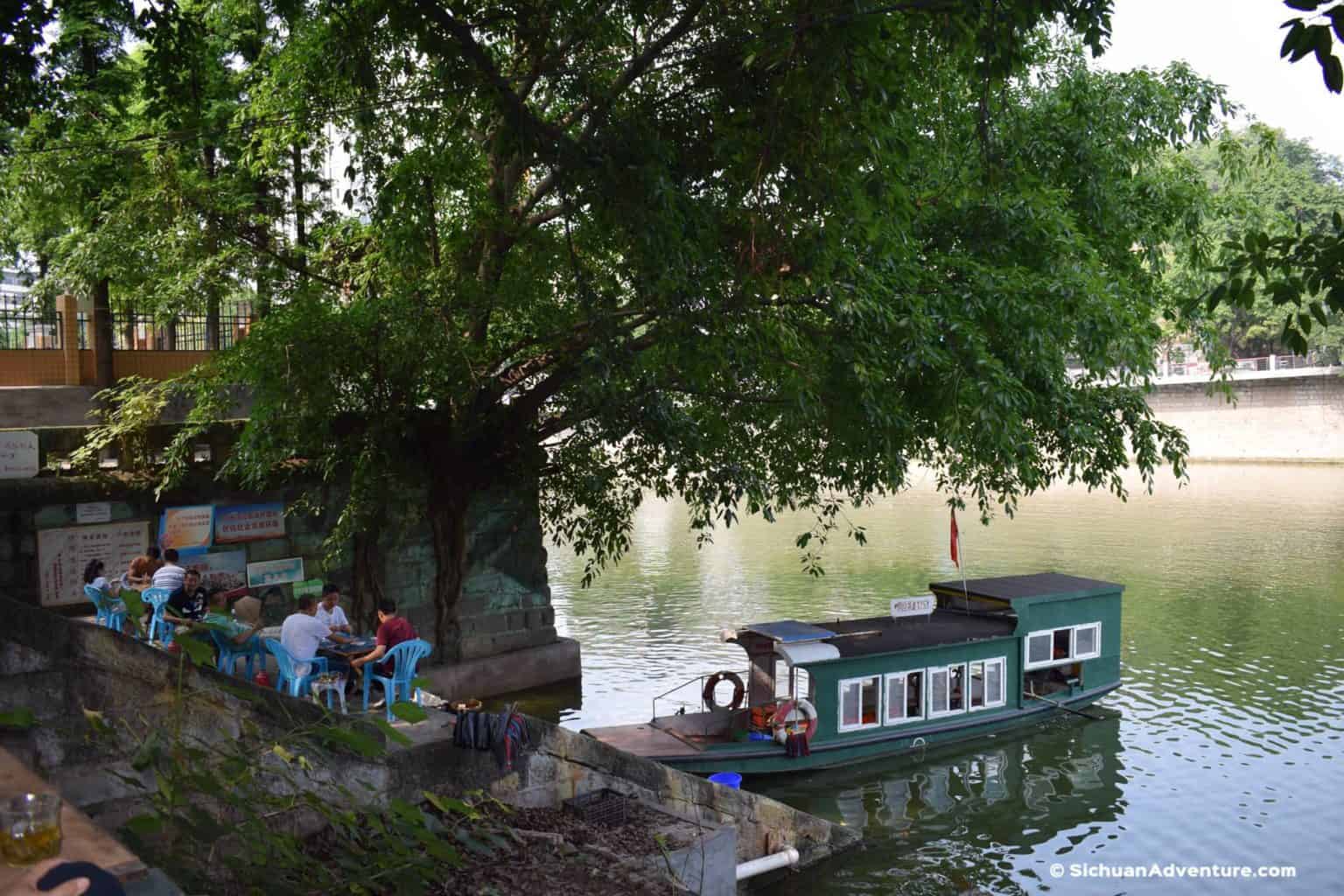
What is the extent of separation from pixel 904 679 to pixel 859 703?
76 cm

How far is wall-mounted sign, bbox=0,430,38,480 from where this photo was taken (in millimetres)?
12539

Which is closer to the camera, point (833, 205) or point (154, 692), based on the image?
point (154, 692)

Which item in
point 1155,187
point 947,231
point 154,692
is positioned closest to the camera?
point 154,692

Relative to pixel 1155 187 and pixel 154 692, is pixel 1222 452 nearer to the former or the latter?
pixel 1155 187

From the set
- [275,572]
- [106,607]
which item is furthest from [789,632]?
[106,607]

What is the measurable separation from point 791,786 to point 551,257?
7041 mm

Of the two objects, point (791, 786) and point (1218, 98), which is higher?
point (1218, 98)

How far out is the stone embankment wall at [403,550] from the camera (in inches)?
501

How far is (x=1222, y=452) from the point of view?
51.4 m

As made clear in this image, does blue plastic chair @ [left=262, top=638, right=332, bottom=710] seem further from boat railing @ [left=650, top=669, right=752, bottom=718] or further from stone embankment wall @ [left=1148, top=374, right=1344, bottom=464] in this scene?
stone embankment wall @ [left=1148, top=374, right=1344, bottom=464]

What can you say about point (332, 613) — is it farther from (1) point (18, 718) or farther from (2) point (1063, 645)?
(2) point (1063, 645)

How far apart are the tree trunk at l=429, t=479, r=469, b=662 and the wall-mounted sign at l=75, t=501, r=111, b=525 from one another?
4.14 meters

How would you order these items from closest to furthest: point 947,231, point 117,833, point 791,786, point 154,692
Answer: point 117,833, point 154,692, point 791,786, point 947,231

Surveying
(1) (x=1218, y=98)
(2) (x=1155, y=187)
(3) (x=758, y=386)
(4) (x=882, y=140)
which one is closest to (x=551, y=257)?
(3) (x=758, y=386)
